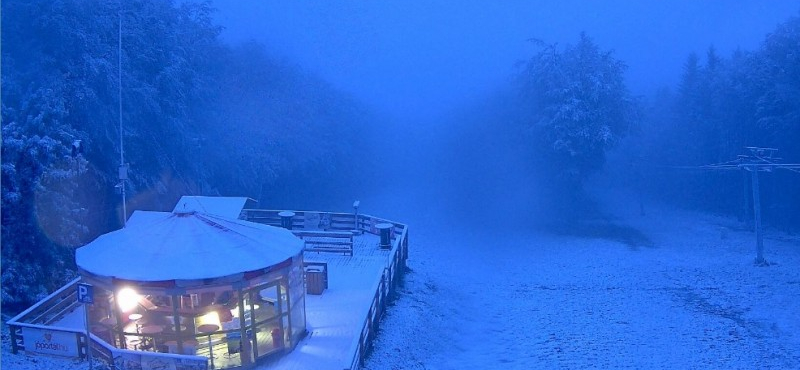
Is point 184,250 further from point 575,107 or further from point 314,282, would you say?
point 575,107

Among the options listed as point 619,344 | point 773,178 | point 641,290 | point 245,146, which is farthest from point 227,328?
point 773,178

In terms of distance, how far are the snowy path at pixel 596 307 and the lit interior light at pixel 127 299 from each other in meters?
4.70

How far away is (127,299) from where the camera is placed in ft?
38.8

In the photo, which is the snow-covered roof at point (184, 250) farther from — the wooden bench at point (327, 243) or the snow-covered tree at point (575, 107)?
the snow-covered tree at point (575, 107)

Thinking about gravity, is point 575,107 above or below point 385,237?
above

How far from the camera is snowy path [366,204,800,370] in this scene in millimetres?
15203

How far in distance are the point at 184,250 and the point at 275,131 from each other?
916 inches

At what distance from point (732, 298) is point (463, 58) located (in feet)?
349

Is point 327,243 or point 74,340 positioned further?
point 327,243

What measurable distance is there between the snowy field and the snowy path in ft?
0.13

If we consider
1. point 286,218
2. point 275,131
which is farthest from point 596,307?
point 275,131

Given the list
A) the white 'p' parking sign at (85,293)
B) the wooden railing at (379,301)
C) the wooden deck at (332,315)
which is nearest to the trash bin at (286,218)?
the wooden deck at (332,315)

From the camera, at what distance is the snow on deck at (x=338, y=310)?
12352 mm

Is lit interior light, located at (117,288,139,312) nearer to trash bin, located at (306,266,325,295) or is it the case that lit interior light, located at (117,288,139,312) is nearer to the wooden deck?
the wooden deck
